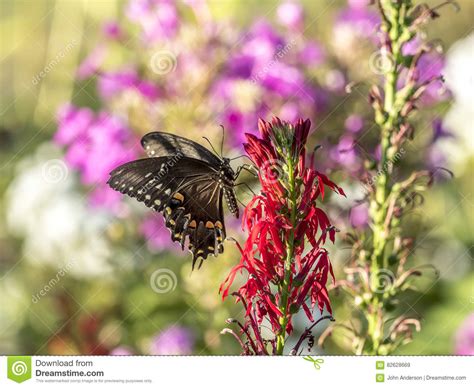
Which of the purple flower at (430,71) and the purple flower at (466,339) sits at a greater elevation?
the purple flower at (430,71)

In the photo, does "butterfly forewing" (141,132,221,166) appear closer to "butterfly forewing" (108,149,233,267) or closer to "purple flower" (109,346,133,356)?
"butterfly forewing" (108,149,233,267)

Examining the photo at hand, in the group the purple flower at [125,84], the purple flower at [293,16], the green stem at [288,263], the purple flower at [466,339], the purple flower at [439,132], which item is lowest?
the green stem at [288,263]

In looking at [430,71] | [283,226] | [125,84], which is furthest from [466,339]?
[125,84]

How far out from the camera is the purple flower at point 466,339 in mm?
2850

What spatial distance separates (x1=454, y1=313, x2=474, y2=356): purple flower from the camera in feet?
9.35

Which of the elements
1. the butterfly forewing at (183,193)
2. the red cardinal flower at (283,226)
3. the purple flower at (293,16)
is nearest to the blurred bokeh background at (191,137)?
the purple flower at (293,16)

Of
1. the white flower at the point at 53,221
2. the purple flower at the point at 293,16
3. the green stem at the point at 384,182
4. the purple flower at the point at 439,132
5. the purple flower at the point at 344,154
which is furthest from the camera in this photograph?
the white flower at the point at 53,221

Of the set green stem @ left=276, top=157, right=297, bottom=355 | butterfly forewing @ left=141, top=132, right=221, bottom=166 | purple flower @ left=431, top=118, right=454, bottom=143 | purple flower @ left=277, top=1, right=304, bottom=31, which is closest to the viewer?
green stem @ left=276, top=157, right=297, bottom=355

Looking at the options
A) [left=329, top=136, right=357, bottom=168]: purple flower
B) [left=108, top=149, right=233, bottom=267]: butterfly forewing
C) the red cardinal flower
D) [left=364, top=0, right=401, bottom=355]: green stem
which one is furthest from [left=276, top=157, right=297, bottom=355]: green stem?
[left=329, top=136, right=357, bottom=168]: purple flower

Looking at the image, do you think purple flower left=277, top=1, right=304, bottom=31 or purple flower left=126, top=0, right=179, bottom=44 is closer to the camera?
purple flower left=126, top=0, right=179, bottom=44

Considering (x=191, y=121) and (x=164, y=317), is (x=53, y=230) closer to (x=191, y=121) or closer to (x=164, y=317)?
(x=164, y=317)

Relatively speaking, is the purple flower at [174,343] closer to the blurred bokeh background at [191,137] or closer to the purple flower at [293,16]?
the blurred bokeh background at [191,137]

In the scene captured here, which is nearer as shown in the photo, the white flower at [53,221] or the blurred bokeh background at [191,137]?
the blurred bokeh background at [191,137]

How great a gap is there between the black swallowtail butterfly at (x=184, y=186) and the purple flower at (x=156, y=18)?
24.3 inches
